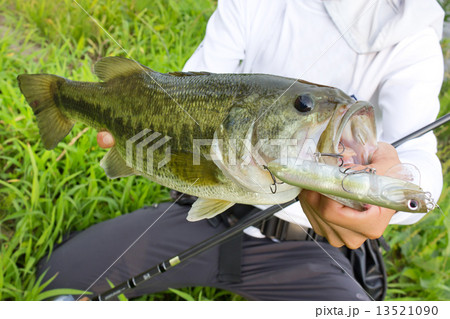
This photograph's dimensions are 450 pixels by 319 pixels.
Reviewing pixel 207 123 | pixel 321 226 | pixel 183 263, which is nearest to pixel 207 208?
pixel 207 123

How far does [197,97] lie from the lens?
1.00m

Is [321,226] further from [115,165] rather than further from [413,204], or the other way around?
[115,165]

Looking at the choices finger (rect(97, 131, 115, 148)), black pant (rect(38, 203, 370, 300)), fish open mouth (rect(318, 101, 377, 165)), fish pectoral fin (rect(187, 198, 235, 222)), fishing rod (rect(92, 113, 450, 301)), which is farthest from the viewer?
black pant (rect(38, 203, 370, 300))

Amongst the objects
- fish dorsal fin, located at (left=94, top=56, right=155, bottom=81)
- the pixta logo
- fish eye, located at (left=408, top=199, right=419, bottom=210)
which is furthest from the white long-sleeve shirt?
fish eye, located at (left=408, top=199, right=419, bottom=210)

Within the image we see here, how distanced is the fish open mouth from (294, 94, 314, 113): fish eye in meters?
0.07

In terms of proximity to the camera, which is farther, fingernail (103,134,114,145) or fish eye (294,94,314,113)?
fingernail (103,134,114,145)

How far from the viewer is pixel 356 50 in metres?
1.56

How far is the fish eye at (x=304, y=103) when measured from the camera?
0.87m

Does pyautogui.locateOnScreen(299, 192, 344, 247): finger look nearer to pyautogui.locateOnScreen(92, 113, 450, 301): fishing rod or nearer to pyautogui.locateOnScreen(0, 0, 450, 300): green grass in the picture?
pyautogui.locateOnScreen(92, 113, 450, 301): fishing rod

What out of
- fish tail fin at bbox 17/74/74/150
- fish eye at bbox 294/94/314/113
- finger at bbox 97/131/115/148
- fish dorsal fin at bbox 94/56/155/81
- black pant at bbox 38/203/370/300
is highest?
fish dorsal fin at bbox 94/56/155/81

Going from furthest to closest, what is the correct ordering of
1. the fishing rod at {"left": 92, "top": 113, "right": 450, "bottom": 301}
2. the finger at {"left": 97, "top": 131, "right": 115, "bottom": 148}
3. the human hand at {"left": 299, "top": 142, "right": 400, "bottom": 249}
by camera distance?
the fishing rod at {"left": 92, "top": 113, "right": 450, "bottom": 301} < the finger at {"left": 97, "top": 131, "right": 115, "bottom": 148} < the human hand at {"left": 299, "top": 142, "right": 400, "bottom": 249}

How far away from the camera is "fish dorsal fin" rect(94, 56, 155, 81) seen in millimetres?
1132
